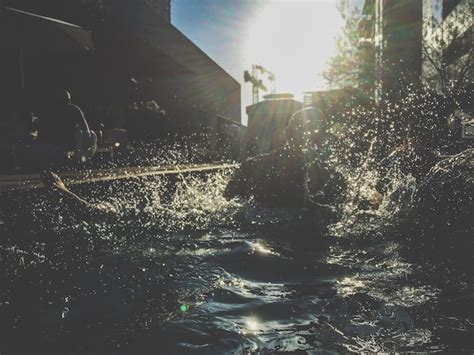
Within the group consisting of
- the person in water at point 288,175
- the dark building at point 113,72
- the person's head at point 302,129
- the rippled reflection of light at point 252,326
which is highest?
the dark building at point 113,72

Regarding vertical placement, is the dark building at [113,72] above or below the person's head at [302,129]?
above

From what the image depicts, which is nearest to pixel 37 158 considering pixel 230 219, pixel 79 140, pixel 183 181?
pixel 79 140

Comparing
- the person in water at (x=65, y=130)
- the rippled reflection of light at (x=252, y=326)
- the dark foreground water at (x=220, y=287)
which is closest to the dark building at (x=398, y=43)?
the person in water at (x=65, y=130)

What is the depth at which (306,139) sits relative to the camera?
6383 mm

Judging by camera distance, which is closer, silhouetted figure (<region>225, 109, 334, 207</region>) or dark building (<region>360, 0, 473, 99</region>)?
silhouetted figure (<region>225, 109, 334, 207</region>)

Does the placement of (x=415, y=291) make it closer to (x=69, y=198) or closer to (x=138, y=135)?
(x=69, y=198)

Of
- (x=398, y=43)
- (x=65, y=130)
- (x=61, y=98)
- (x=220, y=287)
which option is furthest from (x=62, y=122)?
(x=398, y=43)

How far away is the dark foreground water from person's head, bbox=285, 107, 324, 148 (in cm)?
172

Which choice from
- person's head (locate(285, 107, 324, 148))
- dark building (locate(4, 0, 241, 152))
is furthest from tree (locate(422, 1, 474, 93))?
dark building (locate(4, 0, 241, 152))

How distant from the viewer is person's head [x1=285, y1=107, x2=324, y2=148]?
6.24 metres

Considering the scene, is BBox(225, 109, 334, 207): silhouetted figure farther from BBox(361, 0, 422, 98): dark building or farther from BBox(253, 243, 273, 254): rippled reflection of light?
BBox(361, 0, 422, 98): dark building

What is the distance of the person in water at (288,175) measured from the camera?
6020 mm

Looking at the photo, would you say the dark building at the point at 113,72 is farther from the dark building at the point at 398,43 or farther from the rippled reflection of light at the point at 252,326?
the dark building at the point at 398,43

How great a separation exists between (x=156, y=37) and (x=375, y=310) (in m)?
18.5
